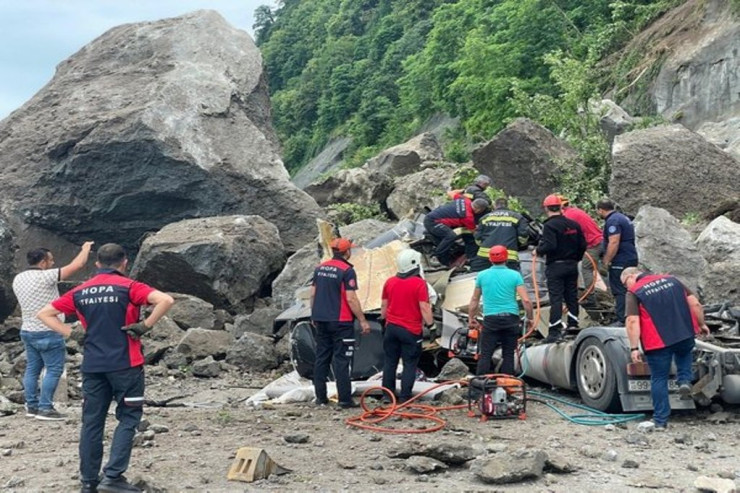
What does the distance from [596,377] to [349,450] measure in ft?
8.51

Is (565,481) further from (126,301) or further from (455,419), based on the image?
(126,301)

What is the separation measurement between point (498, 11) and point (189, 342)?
25.9 metres

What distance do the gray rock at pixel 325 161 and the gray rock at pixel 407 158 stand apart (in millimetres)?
29614

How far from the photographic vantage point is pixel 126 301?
5945 mm

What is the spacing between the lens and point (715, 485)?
5.62 metres

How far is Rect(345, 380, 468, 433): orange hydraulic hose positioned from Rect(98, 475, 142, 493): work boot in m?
2.50

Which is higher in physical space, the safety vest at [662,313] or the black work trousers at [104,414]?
the safety vest at [662,313]

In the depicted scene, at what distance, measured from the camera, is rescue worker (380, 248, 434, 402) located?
30.0ft

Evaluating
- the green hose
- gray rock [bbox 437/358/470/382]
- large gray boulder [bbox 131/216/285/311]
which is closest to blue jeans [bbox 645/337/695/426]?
the green hose

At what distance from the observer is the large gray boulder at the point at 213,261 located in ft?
49.4

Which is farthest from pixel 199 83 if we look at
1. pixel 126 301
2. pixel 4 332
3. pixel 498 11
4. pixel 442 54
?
pixel 442 54

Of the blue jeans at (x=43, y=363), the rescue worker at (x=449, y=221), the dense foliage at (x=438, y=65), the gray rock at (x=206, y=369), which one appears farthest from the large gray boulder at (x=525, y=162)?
the blue jeans at (x=43, y=363)

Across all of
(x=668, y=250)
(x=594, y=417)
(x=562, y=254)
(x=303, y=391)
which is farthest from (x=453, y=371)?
(x=668, y=250)

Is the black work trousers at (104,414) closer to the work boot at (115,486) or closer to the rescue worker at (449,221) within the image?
the work boot at (115,486)
